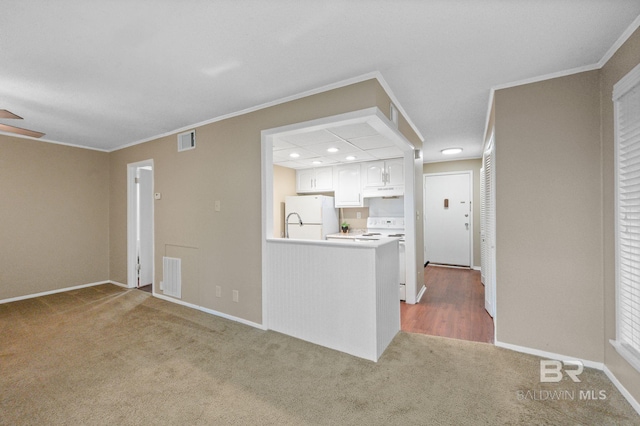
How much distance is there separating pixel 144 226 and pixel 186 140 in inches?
80.6

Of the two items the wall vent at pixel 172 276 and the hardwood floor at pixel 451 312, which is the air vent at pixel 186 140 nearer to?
the wall vent at pixel 172 276

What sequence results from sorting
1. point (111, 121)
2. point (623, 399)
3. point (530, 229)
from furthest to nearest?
1. point (111, 121)
2. point (530, 229)
3. point (623, 399)

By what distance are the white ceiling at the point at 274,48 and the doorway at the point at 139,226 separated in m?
1.75

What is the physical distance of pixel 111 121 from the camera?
352 centimetres

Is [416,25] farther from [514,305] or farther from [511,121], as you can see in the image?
[514,305]

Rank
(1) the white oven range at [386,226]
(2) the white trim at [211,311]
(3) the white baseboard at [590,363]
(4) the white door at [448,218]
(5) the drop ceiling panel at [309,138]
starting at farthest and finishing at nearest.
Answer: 1. (4) the white door at [448,218]
2. (1) the white oven range at [386,226]
3. (5) the drop ceiling panel at [309,138]
4. (2) the white trim at [211,311]
5. (3) the white baseboard at [590,363]

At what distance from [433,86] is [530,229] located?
1.55 meters

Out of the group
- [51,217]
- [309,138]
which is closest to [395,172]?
[309,138]

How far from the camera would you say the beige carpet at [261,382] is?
1.72m

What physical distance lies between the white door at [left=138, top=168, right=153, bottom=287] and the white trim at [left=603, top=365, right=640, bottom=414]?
5.90m

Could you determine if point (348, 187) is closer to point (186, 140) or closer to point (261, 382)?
point (186, 140)

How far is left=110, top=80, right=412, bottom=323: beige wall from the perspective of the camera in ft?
9.20

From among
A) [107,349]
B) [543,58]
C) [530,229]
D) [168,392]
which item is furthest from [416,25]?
[107,349]

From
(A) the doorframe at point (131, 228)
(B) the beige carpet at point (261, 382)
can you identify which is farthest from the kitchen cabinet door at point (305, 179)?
(B) the beige carpet at point (261, 382)
